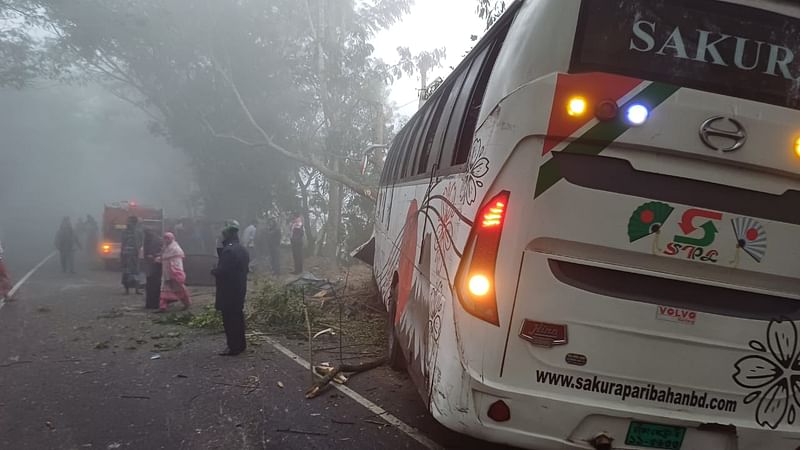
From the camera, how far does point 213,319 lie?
846 centimetres

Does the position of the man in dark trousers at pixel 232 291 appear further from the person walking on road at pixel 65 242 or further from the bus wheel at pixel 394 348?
the person walking on road at pixel 65 242

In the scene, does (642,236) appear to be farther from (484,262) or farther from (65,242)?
(65,242)

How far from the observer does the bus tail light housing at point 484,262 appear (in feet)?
8.87

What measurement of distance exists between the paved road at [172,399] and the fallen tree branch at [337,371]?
106mm

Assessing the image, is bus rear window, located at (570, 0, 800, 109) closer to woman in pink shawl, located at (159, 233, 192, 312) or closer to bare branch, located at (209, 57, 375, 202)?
woman in pink shawl, located at (159, 233, 192, 312)

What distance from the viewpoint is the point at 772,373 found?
274cm

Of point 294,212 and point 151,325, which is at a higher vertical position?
point 294,212

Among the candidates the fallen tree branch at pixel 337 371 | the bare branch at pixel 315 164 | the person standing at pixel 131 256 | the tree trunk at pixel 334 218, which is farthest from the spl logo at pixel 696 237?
the tree trunk at pixel 334 218

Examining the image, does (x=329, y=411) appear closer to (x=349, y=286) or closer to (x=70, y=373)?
(x=70, y=373)

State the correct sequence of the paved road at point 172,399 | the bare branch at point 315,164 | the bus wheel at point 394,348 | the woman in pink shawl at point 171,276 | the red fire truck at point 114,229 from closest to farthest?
the paved road at point 172,399 → the bus wheel at point 394,348 → the woman in pink shawl at point 171,276 → the red fire truck at point 114,229 → the bare branch at point 315,164

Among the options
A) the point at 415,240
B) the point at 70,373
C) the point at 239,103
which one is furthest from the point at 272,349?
the point at 239,103

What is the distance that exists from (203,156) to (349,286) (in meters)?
16.4

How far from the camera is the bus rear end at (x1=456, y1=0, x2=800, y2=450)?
103 inches

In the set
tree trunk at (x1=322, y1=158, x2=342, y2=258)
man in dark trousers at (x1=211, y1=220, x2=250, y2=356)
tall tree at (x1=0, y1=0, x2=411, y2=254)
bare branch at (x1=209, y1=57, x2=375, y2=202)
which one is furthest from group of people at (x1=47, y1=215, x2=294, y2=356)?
tall tree at (x1=0, y1=0, x2=411, y2=254)
